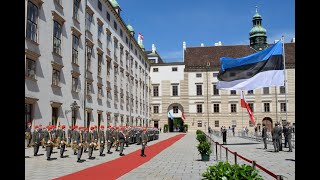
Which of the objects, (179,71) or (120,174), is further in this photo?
(179,71)

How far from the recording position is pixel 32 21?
22.3 m

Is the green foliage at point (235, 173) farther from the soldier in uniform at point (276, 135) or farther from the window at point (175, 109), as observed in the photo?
the window at point (175, 109)

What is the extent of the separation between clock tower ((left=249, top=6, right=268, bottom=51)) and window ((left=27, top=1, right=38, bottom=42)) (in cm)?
6267

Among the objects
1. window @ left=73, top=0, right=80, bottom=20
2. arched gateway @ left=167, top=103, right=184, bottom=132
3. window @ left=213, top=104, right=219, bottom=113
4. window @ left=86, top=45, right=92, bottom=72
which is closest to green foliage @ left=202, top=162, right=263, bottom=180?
window @ left=73, top=0, right=80, bottom=20

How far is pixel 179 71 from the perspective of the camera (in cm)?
7419

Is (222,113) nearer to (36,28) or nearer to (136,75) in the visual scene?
(136,75)

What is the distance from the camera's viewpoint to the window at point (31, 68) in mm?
21566

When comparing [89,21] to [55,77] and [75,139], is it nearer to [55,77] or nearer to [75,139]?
[55,77]

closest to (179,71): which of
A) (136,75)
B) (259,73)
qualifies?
(136,75)

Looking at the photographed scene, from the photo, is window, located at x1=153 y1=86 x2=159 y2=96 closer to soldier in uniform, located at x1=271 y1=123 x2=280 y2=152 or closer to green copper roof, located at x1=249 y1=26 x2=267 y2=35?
green copper roof, located at x1=249 y1=26 x2=267 y2=35

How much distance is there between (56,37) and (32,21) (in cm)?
368

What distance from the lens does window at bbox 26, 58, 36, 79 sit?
21.6 meters
